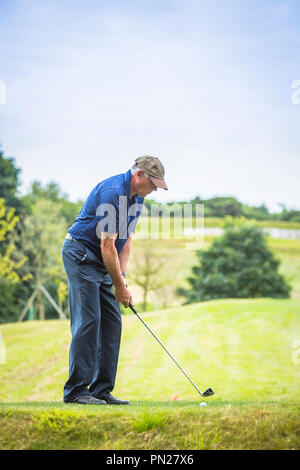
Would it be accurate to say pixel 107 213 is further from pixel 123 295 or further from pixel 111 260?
pixel 123 295

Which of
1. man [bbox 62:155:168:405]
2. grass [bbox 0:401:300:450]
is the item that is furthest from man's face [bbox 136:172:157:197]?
grass [bbox 0:401:300:450]

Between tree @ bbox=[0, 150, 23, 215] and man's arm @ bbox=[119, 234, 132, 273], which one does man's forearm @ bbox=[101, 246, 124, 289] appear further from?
tree @ bbox=[0, 150, 23, 215]

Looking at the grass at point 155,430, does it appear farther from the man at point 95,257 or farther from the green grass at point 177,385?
the man at point 95,257

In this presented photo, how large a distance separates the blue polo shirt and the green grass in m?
1.30

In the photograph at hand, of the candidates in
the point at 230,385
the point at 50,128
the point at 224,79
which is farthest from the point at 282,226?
the point at 230,385

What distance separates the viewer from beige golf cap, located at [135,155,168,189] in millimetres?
3992

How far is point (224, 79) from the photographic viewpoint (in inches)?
623

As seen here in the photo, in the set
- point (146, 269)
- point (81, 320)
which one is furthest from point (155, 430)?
point (146, 269)

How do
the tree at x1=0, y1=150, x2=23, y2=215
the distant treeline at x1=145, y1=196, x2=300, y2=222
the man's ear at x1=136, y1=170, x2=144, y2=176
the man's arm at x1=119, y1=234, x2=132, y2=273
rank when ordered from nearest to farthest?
the man's ear at x1=136, y1=170, x2=144, y2=176
the man's arm at x1=119, y1=234, x2=132, y2=273
the tree at x1=0, y1=150, x2=23, y2=215
the distant treeline at x1=145, y1=196, x2=300, y2=222

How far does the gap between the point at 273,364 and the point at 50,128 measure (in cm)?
2037

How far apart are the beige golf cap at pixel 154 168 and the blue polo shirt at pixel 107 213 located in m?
0.15

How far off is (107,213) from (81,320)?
877mm

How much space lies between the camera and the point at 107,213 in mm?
3799
